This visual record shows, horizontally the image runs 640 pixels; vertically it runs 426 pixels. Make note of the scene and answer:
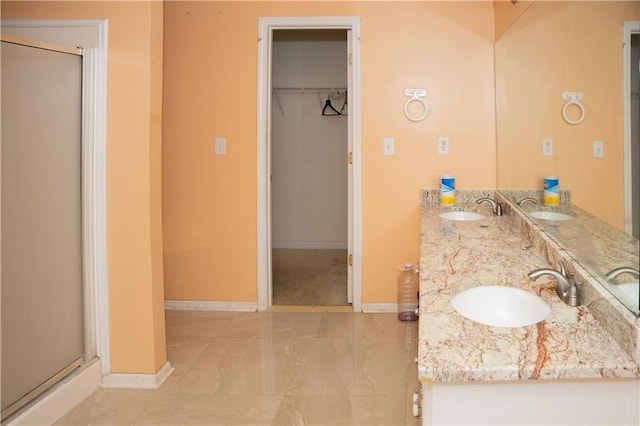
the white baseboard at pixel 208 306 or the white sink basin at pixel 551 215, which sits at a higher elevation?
the white sink basin at pixel 551 215

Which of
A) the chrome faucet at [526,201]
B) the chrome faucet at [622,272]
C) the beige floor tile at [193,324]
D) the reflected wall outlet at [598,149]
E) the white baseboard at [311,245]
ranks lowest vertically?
the beige floor tile at [193,324]

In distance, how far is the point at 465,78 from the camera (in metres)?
3.17

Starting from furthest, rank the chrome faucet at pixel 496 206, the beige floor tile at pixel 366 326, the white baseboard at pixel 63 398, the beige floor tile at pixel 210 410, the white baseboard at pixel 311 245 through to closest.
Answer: the white baseboard at pixel 311 245, the beige floor tile at pixel 366 326, the chrome faucet at pixel 496 206, the beige floor tile at pixel 210 410, the white baseboard at pixel 63 398

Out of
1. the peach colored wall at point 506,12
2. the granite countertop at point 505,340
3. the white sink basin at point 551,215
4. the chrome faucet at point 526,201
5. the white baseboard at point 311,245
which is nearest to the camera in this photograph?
the granite countertop at point 505,340

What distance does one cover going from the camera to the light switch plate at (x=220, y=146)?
10.8 ft

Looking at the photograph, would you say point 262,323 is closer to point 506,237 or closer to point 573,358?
point 506,237

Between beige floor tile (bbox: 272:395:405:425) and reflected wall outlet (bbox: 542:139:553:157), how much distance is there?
122 cm

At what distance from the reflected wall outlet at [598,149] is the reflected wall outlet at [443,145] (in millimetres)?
1871

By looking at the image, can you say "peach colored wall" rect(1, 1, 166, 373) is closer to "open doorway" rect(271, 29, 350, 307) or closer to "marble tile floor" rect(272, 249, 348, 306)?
"marble tile floor" rect(272, 249, 348, 306)

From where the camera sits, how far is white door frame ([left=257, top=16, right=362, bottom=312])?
3205mm

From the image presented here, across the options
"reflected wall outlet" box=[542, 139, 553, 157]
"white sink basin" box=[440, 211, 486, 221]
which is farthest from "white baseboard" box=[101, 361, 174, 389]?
"reflected wall outlet" box=[542, 139, 553, 157]

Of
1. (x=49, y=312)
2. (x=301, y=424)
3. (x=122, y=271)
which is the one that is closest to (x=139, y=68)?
(x=122, y=271)

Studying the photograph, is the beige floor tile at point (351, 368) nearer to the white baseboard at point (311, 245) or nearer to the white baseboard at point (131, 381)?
the white baseboard at point (131, 381)

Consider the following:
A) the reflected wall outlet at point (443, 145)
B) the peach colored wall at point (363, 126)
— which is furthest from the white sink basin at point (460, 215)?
the reflected wall outlet at point (443, 145)
